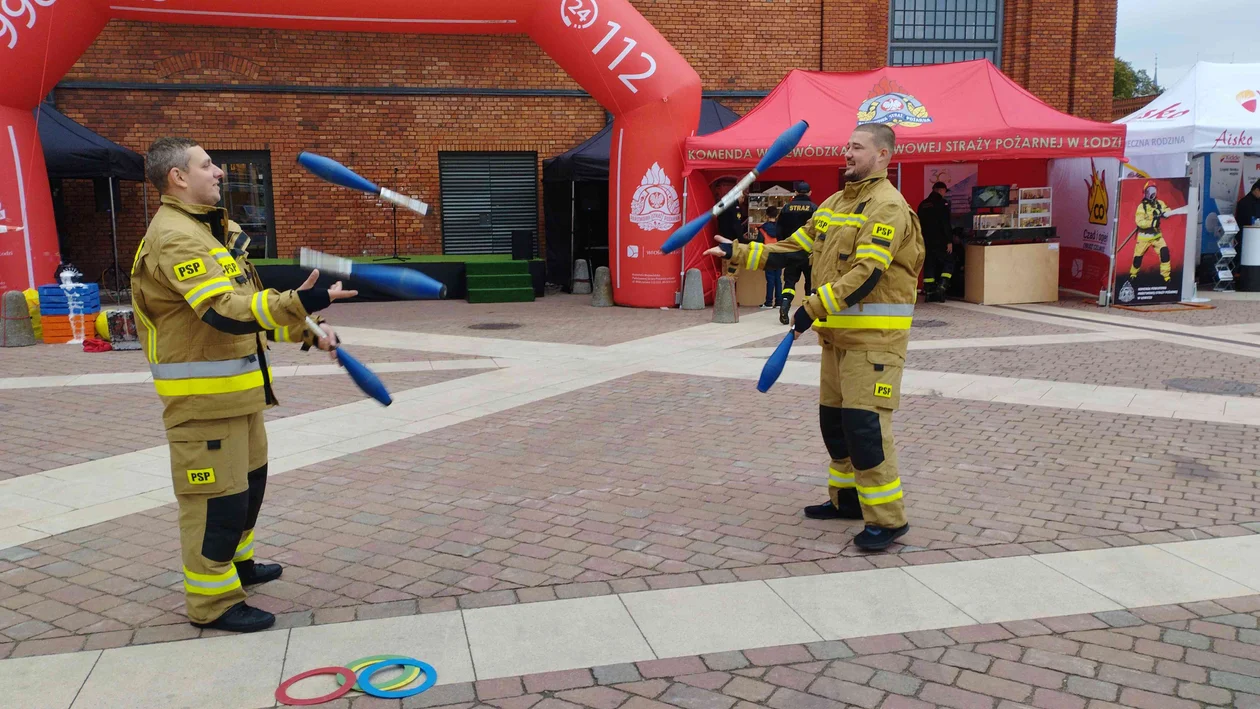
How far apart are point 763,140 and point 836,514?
9769mm

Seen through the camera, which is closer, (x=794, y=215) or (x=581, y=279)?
(x=794, y=215)

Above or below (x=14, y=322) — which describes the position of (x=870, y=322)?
above

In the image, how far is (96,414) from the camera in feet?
26.5

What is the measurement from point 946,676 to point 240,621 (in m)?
2.75

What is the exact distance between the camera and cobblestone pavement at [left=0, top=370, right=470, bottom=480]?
22.3 feet

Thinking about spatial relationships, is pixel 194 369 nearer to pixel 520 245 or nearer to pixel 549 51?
pixel 549 51

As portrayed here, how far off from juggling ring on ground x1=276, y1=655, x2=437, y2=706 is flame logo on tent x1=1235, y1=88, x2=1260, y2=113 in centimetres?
1616

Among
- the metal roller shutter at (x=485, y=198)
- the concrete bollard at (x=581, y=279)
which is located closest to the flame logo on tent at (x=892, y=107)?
the concrete bollard at (x=581, y=279)

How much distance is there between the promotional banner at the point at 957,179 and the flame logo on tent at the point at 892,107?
2.23m

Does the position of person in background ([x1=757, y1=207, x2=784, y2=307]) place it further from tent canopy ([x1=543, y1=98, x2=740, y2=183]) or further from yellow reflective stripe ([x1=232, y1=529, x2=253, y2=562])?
yellow reflective stripe ([x1=232, y1=529, x2=253, y2=562])

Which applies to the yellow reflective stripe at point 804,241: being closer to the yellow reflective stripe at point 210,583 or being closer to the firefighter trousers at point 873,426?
the firefighter trousers at point 873,426

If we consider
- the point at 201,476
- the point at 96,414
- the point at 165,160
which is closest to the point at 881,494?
the point at 201,476

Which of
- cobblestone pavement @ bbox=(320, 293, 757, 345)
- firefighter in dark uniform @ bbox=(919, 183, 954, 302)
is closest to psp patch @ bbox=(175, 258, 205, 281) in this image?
cobblestone pavement @ bbox=(320, 293, 757, 345)

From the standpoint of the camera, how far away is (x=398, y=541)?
16.5 feet
